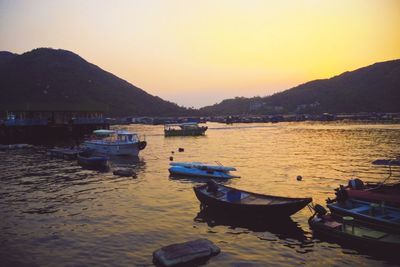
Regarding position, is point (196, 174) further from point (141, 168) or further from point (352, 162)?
point (352, 162)

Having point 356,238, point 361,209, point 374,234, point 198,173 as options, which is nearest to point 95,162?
point 198,173

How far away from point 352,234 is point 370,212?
2948mm

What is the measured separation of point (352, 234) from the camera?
18.8 meters

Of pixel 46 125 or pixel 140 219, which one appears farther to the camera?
pixel 46 125

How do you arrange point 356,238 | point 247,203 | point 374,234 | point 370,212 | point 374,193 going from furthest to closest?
point 247,203 → point 374,193 → point 370,212 → point 374,234 → point 356,238

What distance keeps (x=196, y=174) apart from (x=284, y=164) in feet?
48.5

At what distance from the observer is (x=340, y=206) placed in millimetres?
22453

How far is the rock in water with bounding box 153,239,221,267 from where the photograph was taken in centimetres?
1616

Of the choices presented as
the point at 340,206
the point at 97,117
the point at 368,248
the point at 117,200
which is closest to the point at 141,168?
the point at 117,200

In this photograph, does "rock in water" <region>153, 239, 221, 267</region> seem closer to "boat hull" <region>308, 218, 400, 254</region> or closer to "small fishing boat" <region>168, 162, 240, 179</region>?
"boat hull" <region>308, 218, 400, 254</region>

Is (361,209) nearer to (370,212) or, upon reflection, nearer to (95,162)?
(370,212)

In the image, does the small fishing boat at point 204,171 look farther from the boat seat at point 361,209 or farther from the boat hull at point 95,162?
the boat seat at point 361,209

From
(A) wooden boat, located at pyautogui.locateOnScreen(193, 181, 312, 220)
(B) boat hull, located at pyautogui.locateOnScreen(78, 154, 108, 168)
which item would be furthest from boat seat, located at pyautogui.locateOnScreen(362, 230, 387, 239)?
(B) boat hull, located at pyautogui.locateOnScreen(78, 154, 108, 168)

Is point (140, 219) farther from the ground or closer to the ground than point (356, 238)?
closer to the ground
